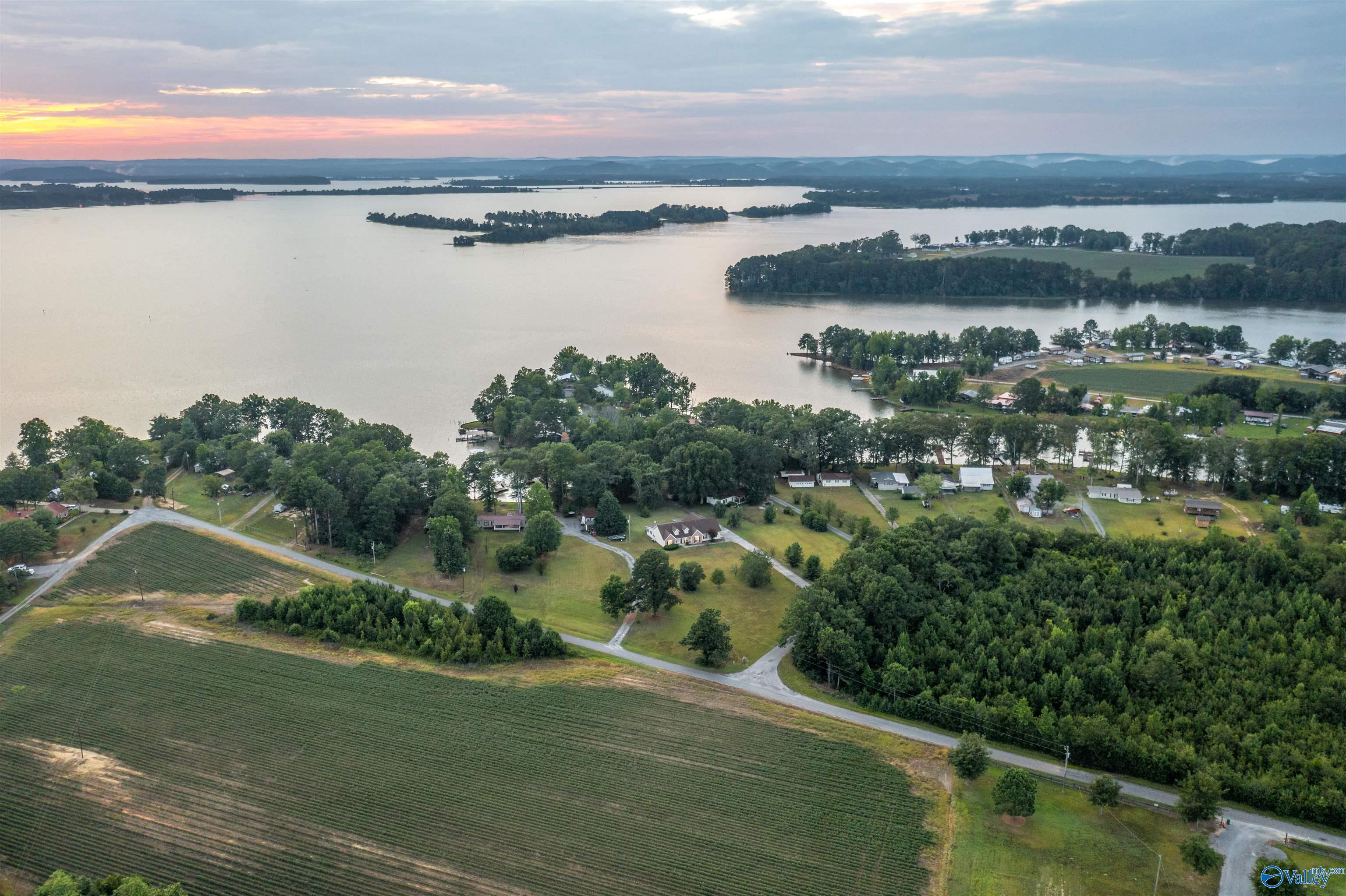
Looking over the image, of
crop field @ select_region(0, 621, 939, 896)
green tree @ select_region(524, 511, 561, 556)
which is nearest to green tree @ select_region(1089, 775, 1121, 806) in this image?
crop field @ select_region(0, 621, 939, 896)

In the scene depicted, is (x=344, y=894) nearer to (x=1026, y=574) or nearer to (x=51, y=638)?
(x=51, y=638)

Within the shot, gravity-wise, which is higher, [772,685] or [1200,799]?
[1200,799]

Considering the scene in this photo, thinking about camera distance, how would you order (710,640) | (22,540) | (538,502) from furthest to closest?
(538,502) → (22,540) → (710,640)

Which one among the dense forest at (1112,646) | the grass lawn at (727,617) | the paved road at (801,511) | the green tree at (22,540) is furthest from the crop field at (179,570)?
the paved road at (801,511)

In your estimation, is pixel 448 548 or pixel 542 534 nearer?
pixel 448 548

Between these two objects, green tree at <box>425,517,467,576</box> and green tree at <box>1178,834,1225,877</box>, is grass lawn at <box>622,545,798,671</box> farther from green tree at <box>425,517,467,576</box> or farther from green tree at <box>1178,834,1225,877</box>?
green tree at <box>1178,834,1225,877</box>

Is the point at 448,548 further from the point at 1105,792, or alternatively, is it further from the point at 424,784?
the point at 1105,792

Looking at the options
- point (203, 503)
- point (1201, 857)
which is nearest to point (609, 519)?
point (203, 503)

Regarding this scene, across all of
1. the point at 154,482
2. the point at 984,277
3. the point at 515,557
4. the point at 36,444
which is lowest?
the point at 515,557

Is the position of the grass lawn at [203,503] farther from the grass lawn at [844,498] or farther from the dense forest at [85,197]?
the dense forest at [85,197]
